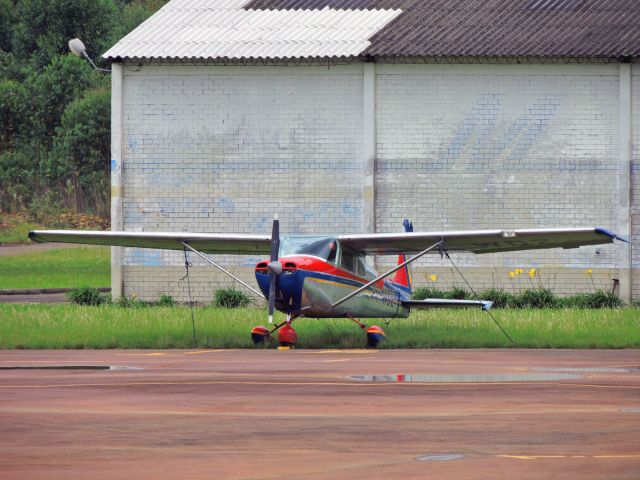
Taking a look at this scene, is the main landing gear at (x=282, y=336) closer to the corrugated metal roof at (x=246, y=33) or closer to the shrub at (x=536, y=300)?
the shrub at (x=536, y=300)

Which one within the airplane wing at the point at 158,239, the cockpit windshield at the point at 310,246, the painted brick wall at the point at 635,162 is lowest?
the cockpit windshield at the point at 310,246

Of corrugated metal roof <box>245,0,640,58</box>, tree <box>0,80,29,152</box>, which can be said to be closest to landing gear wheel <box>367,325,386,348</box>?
corrugated metal roof <box>245,0,640,58</box>

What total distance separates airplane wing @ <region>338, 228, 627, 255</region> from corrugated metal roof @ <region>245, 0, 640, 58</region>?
800 cm

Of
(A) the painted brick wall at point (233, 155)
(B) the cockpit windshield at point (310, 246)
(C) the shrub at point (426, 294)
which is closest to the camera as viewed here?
(B) the cockpit windshield at point (310, 246)

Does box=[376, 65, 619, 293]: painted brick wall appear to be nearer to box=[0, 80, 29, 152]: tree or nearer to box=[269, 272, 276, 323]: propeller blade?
box=[269, 272, 276, 323]: propeller blade

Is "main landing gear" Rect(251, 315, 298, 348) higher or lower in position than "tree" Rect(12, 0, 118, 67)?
lower

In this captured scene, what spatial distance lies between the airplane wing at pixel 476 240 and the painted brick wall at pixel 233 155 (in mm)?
7498

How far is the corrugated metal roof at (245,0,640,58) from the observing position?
29.5m

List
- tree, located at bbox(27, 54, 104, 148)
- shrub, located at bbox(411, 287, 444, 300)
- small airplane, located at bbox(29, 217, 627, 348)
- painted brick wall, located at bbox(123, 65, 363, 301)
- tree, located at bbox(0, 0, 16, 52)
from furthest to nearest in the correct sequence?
tree, located at bbox(0, 0, 16, 52), tree, located at bbox(27, 54, 104, 148), painted brick wall, located at bbox(123, 65, 363, 301), shrub, located at bbox(411, 287, 444, 300), small airplane, located at bbox(29, 217, 627, 348)

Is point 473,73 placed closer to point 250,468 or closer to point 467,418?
point 467,418

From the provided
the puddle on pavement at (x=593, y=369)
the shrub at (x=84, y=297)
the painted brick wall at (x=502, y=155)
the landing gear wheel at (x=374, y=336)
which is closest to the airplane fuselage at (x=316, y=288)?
the landing gear wheel at (x=374, y=336)

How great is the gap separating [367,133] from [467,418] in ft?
62.4

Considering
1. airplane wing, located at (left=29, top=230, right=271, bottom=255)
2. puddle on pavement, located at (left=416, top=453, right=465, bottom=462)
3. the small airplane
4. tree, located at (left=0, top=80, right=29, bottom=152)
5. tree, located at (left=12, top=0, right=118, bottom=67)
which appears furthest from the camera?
tree, located at (left=12, top=0, right=118, bottom=67)

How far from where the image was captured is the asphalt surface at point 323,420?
8852 mm
